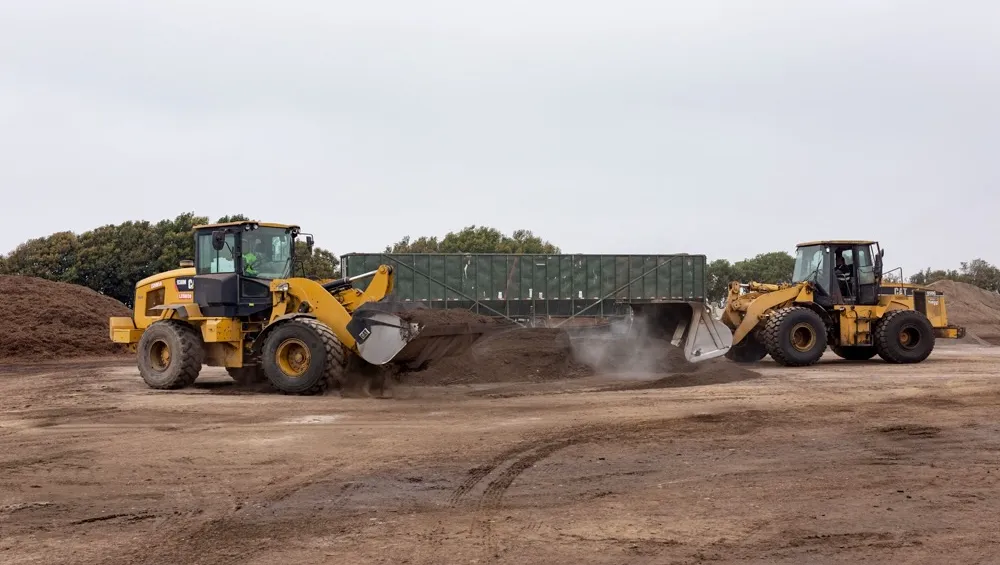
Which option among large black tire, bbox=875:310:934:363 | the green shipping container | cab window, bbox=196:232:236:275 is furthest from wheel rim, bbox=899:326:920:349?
cab window, bbox=196:232:236:275

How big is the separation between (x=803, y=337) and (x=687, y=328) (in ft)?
12.9

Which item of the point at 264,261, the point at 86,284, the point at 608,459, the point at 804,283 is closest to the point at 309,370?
the point at 264,261

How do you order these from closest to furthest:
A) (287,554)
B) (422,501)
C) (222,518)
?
1. (287,554)
2. (222,518)
3. (422,501)

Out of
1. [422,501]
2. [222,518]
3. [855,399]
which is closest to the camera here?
[222,518]

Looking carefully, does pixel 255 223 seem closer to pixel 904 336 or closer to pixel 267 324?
pixel 267 324

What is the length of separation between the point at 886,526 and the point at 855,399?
274 inches

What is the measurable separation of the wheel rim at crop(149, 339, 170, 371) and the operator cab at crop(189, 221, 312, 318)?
98 centimetres

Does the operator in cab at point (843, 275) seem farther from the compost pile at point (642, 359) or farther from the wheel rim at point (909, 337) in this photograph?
the compost pile at point (642, 359)

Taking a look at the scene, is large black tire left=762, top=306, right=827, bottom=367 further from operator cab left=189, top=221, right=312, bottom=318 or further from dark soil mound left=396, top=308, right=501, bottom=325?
operator cab left=189, top=221, right=312, bottom=318

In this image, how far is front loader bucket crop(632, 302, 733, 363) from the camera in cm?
1620

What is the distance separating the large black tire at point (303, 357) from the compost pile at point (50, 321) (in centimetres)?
1483

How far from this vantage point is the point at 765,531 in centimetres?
573

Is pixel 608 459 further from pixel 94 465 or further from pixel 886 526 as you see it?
pixel 94 465

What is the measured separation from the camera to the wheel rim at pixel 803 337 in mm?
18719
